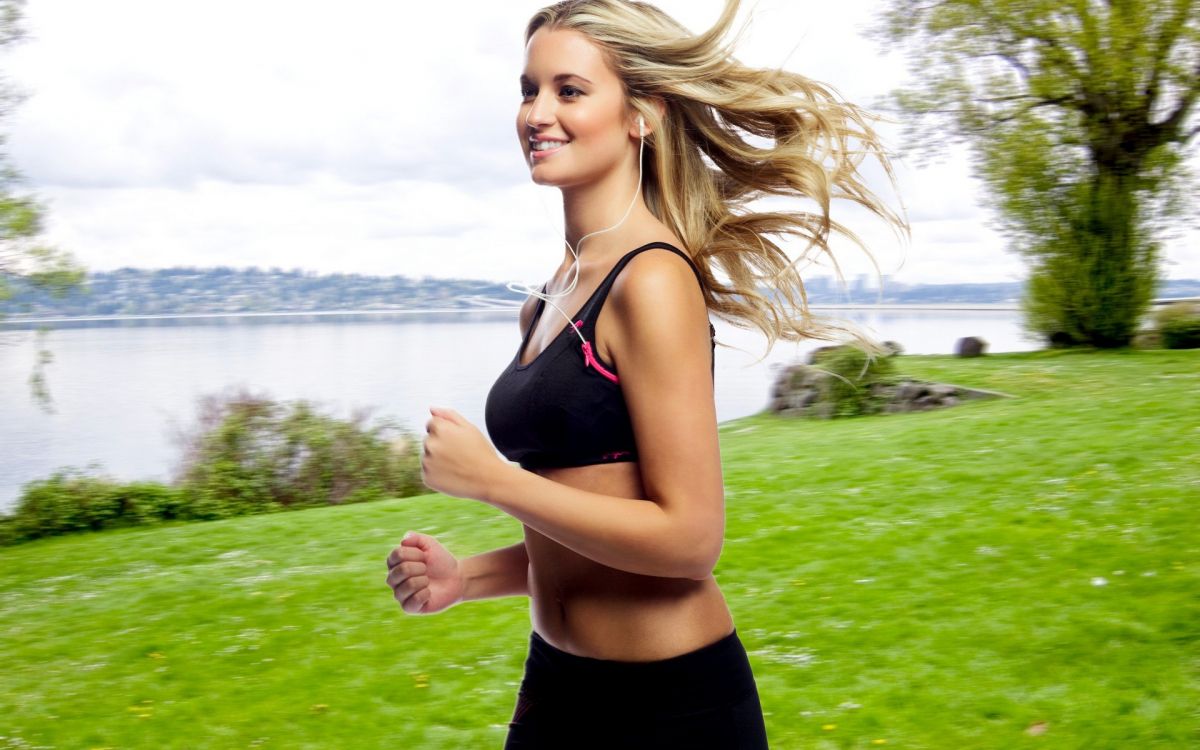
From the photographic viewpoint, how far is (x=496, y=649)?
5.98 m

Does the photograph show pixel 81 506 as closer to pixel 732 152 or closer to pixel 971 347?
pixel 732 152

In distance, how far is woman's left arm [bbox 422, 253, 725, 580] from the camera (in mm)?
1258

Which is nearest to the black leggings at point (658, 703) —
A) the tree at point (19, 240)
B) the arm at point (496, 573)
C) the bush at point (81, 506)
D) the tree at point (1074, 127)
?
the arm at point (496, 573)

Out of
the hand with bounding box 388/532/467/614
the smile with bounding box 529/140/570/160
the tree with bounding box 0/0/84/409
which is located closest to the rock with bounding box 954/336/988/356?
the tree with bounding box 0/0/84/409

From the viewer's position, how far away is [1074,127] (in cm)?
1719

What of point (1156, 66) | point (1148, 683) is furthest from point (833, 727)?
point (1156, 66)

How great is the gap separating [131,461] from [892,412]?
9.53 meters

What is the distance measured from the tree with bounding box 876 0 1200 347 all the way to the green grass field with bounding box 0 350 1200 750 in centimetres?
746

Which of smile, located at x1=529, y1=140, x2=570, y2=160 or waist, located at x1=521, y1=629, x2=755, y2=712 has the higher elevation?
smile, located at x1=529, y1=140, x2=570, y2=160

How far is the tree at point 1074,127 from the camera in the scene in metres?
16.3

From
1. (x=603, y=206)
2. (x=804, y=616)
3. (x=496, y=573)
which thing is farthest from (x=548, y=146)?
(x=804, y=616)

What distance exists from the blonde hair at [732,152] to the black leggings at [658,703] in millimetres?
545

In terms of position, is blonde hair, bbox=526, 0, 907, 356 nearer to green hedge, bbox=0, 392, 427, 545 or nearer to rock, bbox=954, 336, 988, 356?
green hedge, bbox=0, 392, 427, 545

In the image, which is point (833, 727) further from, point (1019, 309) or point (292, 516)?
point (1019, 309)
